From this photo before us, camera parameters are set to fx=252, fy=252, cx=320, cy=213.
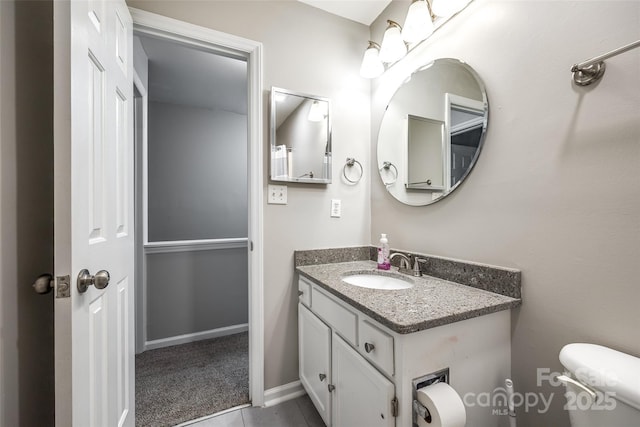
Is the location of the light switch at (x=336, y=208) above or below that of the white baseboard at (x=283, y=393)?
above

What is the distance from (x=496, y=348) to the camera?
94cm

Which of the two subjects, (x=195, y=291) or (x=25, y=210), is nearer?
(x=25, y=210)

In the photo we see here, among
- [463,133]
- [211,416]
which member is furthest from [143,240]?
[463,133]

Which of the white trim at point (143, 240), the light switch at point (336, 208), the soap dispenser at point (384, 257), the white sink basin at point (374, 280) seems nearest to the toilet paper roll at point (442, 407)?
the white sink basin at point (374, 280)

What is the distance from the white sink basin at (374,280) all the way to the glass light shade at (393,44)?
1.23 meters

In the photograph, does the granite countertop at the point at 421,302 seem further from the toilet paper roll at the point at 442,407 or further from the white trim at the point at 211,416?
the white trim at the point at 211,416

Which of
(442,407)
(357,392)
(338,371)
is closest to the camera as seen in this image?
(442,407)

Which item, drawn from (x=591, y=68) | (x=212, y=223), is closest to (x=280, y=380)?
(x=212, y=223)

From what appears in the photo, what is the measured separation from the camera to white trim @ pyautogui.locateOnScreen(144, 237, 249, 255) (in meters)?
2.16

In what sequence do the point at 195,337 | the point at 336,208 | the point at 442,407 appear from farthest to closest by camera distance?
the point at 195,337 < the point at 336,208 < the point at 442,407

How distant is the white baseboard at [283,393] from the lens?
58.6 inches

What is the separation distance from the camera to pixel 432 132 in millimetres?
1312

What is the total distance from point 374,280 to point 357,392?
1.80ft

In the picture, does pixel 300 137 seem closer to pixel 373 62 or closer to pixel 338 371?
pixel 373 62
